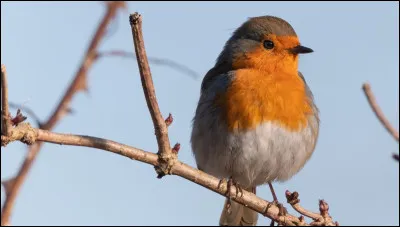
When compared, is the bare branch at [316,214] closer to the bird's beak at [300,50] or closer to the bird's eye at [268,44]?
the bird's beak at [300,50]

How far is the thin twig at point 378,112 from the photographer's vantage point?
2.54 meters

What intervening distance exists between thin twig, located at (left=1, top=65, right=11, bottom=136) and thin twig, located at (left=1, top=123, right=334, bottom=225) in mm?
29

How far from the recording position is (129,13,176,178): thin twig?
2559 millimetres

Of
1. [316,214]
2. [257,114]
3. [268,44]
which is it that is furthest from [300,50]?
[316,214]

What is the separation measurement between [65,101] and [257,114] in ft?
8.34

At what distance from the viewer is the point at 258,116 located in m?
4.60

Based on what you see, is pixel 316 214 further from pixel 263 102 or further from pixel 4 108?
pixel 4 108

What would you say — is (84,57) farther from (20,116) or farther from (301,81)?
(301,81)

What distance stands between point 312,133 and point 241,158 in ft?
2.07

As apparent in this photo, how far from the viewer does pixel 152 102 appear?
112 inches

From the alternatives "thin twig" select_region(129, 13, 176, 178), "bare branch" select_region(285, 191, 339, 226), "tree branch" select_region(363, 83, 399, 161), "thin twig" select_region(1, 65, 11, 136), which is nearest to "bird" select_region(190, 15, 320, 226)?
"bare branch" select_region(285, 191, 339, 226)

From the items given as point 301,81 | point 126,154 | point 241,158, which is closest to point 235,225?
point 241,158

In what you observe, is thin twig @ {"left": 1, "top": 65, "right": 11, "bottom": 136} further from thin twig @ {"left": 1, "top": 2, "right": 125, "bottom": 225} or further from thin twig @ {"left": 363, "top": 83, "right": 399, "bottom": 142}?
thin twig @ {"left": 363, "top": 83, "right": 399, "bottom": 142}

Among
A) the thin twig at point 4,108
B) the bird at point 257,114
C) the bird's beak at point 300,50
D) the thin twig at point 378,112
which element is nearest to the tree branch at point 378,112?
the thin twig at point 378,112
